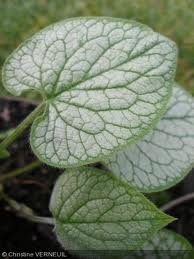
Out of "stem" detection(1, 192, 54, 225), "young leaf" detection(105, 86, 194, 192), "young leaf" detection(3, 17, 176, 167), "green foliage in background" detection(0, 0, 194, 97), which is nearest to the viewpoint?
"young leaf" detection(3, 17, 176, 167)

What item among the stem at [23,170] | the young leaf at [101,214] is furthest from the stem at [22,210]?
the young leaf at [101,214]

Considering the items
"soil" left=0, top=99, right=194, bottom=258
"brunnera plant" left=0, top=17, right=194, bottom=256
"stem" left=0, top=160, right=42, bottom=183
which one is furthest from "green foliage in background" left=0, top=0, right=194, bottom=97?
"brunnera plant" left=0, top=17, right=194, bottom=256

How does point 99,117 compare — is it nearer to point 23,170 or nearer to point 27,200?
point 23,170

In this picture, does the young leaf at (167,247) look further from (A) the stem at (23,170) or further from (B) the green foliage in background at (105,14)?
(B) the green foliage in background at (105,14)

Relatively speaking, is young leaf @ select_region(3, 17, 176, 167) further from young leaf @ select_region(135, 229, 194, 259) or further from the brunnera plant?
young leaf @ select_region(135, 229, 194, 259)

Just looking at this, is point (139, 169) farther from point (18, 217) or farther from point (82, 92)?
point (18, 217)

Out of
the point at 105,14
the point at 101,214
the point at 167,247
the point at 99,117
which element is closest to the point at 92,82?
the point at 99,117
